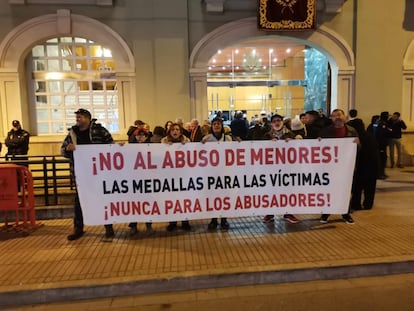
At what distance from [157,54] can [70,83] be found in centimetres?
294

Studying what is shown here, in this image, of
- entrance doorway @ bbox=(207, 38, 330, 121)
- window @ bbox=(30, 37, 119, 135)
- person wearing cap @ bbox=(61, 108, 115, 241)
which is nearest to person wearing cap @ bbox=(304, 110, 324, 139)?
person wearing cap @ bbox=(61, 108, 115, 241)

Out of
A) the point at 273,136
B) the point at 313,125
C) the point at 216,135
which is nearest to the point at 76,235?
the point at 216,135

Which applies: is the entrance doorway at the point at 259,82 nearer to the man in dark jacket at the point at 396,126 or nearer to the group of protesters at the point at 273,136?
the man in dark jacket at the point at 396,126

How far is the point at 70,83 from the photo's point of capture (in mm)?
11992

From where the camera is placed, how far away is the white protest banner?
5.76 meters

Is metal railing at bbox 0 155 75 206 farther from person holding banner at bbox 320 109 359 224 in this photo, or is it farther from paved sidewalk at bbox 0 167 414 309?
person holding banner at bbox 320 109 359 224

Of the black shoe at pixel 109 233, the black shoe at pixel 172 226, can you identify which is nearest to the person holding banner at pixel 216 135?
the black shoe at pixel 172 226

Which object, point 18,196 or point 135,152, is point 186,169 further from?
point 18,196

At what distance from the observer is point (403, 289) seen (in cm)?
451

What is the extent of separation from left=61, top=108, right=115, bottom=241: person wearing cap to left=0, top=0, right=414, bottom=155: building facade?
211 inches

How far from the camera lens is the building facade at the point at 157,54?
10.9 m

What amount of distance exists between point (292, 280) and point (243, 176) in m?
1.78

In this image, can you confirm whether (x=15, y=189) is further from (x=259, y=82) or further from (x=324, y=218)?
(x=259, y=82)

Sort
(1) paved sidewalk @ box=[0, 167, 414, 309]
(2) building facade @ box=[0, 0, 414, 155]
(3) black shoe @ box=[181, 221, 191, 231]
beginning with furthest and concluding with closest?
(2) building facade @ box=[0, 0, 414, 155], (3) black shoe @ box=[181, 221, 191, 231], (1) paved sidewalk @ box=[0, 167, 414, 309]
